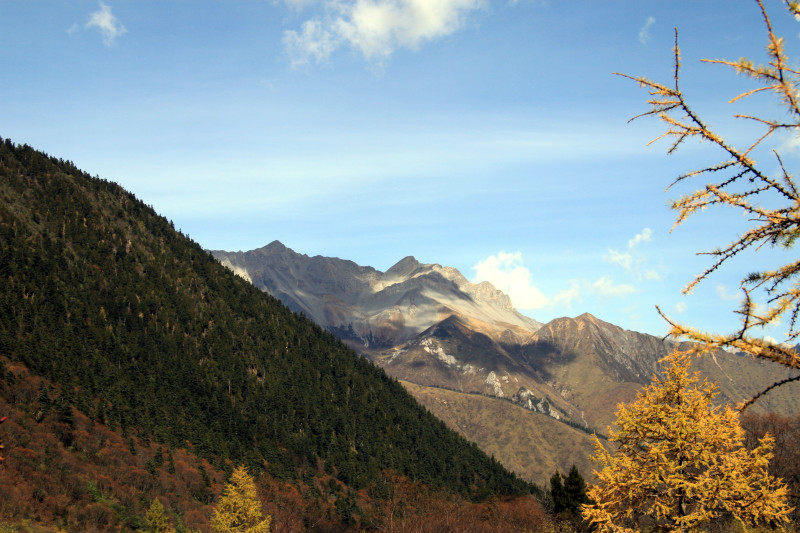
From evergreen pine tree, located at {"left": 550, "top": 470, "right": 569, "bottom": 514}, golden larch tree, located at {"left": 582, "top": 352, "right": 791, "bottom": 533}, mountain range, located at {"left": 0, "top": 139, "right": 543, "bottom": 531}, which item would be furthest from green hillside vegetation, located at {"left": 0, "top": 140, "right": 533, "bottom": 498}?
golden larch tree, located at {"left": 582, "top": 352, "right": 791, "bottom": 533}

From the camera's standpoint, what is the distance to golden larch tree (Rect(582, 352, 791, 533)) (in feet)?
70.2

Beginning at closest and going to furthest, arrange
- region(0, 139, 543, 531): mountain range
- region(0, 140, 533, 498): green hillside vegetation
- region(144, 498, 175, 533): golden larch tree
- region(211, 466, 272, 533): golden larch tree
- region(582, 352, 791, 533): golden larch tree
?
region(582, 352, 791, 533): golden larch tree
region(211, 466, 272, 533): golden larch tree
region(144, 498, 175, 533): golden larch tree
region(0, 139, 543, 531): mountain range
region(0, 140, 533, 498): green hillside vegetation

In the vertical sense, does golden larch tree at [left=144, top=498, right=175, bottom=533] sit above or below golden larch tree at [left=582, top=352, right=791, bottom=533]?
below

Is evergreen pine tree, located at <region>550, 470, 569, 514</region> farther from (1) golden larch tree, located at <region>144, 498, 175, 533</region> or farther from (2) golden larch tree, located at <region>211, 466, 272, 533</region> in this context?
(1) golden larch tree, located at <region>144, 498, 175, 533</region>

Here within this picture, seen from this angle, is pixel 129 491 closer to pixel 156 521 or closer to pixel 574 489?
pixel 156 521

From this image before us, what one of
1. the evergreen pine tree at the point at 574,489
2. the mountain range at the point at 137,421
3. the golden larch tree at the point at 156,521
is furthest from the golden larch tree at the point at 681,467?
the golden larch tree at the point at 156,521

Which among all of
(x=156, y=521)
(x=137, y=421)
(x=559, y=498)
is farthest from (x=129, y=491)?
(x=559, y=498)

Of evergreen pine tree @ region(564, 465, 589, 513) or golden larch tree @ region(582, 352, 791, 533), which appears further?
evergreen pine tree @ region(564, 465, 589, 513)

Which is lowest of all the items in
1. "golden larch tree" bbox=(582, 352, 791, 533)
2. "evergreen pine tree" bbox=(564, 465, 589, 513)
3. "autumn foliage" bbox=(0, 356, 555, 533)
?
"autumn foliage" bbox=(0, 356, 555, 533)

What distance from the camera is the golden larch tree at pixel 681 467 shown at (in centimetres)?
2141

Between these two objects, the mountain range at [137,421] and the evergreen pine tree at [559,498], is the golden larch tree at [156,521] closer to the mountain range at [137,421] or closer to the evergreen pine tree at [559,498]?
the mountain range at [137,421]

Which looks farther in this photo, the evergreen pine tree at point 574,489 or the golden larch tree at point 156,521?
the evergreen pine tree at point 574,489

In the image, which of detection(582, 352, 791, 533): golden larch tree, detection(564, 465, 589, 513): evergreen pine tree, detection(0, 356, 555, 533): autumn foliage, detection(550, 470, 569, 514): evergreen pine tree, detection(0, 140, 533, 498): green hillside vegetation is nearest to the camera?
detection(582, 352, 791, 533): golden larch tree

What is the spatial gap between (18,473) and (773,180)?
326ft
